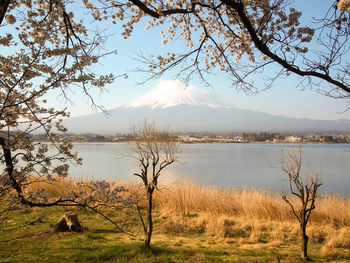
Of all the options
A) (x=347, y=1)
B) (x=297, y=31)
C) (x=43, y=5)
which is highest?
(x=43, y=5)

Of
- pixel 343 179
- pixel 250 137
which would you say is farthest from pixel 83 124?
pixel 343 179

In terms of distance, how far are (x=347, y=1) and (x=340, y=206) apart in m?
5.83

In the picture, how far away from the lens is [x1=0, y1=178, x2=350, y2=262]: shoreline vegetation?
3992 millimetres

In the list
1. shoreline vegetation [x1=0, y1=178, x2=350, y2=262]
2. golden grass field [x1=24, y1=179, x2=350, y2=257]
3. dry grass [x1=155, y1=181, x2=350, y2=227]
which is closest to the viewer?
shoreline vegetation [x1=0, y1=178, x2=350, y2=262]

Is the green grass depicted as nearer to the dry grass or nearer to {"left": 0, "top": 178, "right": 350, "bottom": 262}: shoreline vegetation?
{"left": 0, "top": 178, "right": 350, "bottom": 262}: shoreline vegetation

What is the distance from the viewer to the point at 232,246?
4660mm

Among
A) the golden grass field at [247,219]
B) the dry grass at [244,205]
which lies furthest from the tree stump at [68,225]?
the dry grass at [244,205]

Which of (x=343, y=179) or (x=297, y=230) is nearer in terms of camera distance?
(x=297, y=230)

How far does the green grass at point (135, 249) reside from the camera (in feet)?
12.7

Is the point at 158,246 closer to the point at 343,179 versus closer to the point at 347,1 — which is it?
the point at 347,1

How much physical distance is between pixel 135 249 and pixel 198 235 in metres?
1.60

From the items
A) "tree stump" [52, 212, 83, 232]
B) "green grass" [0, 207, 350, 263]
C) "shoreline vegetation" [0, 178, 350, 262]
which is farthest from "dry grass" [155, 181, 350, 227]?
"tree stump" [52, 212, 83, 232]

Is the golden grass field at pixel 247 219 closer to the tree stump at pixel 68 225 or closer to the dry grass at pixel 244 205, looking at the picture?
the dry grass at pixel 244 205

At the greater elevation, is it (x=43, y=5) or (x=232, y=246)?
(x=43, y=5)
